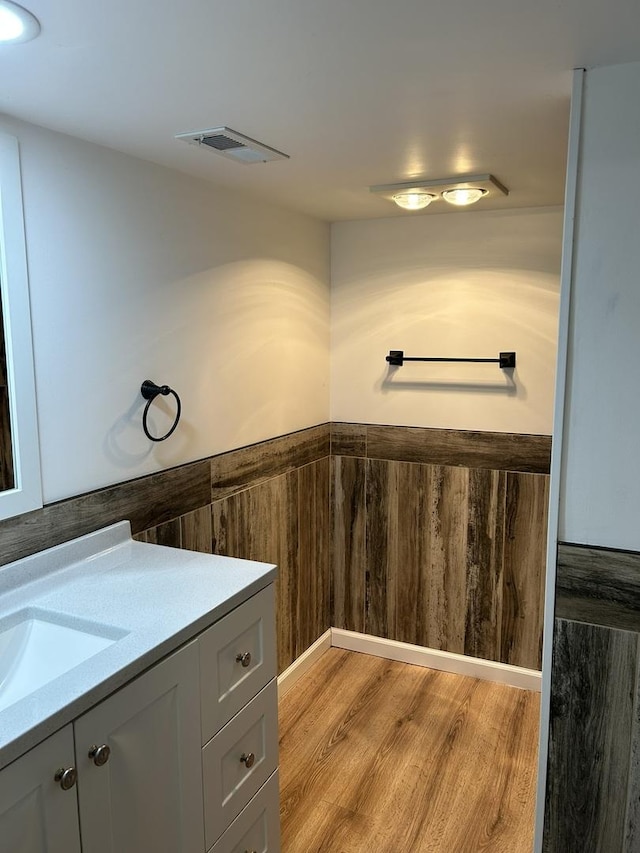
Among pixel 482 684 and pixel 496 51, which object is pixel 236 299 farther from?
pixel 482 684

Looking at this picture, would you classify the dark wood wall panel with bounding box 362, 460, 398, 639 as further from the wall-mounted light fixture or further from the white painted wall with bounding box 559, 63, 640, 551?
the white painted wall with bounding box 559, 63, 640, 551

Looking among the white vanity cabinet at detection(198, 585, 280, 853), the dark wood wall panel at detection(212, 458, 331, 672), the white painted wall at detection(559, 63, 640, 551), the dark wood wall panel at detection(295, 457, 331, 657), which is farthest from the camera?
the dark wood wall panel at detection(295, 457, 331, 657)

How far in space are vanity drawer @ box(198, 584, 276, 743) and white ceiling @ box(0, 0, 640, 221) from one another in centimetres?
125

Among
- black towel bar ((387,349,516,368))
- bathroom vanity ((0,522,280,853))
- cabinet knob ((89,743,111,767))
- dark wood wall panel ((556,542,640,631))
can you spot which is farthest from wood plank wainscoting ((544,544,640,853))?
black towel bar ((387,349,516,368))

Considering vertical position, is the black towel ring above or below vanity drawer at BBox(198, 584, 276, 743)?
above

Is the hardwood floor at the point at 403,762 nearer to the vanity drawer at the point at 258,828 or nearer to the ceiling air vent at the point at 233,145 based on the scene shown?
the vanity drawer at the point at 258,828

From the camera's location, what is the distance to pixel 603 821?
160 cm

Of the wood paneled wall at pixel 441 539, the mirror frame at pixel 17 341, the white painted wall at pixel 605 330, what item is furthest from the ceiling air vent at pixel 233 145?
the wood paneled wall at pixel 441 539

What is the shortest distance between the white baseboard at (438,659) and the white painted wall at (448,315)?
1122mm

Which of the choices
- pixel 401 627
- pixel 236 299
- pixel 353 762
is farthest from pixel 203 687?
pixel 401 627

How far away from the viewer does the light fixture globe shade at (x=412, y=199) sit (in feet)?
8.11

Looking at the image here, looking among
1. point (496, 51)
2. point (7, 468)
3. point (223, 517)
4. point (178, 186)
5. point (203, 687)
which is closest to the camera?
point (496, 51)

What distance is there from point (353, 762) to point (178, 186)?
2.23 meters

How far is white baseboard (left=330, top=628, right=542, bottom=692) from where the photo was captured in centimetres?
306
